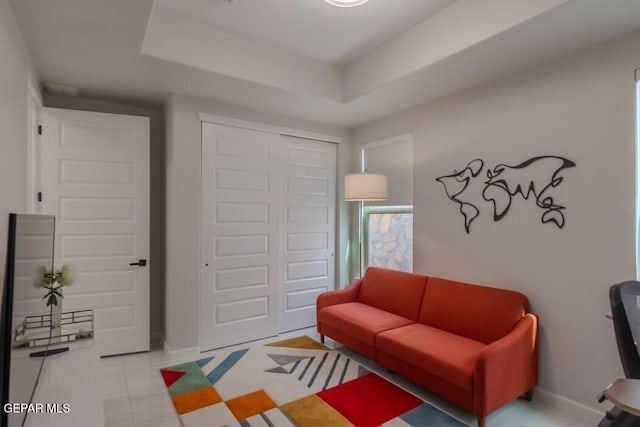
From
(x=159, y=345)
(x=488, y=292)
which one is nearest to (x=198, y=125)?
(x=159, y=345)

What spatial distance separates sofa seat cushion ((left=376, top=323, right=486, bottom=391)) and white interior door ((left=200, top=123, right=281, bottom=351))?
157cm

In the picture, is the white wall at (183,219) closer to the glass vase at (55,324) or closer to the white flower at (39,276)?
the glass vase at (55,324)

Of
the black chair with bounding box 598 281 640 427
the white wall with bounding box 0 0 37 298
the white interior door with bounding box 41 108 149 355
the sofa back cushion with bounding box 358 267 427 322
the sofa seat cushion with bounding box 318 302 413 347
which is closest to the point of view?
the black chair with bounding box 598 281 640 427

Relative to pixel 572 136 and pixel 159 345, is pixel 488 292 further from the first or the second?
pixel 159 345

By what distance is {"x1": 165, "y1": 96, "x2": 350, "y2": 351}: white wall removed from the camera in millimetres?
3309

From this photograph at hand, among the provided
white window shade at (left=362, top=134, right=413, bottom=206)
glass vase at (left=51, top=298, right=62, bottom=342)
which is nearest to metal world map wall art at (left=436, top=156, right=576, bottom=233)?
white window shade at (left=362, top=134, right=413, bottom=206)

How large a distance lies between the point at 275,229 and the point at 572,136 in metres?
2.91

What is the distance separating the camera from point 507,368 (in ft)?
7.41

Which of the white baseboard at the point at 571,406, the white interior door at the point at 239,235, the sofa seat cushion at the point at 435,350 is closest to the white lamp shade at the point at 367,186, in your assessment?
the white interior door at the point at 239,235

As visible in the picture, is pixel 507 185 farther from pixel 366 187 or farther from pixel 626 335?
pixel 626 335

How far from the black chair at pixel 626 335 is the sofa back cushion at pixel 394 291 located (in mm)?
1823

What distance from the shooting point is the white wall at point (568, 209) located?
7.33 ft

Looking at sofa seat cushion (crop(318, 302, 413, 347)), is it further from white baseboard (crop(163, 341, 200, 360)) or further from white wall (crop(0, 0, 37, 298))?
white wall (crop(0, 0, 37, 298))

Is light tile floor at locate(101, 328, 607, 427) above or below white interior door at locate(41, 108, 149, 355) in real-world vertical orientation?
below
